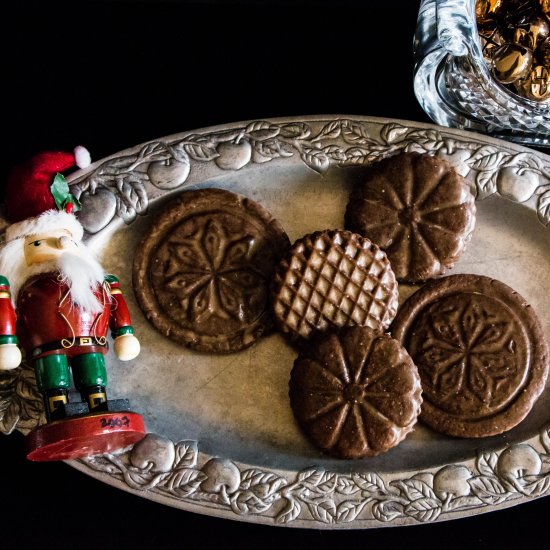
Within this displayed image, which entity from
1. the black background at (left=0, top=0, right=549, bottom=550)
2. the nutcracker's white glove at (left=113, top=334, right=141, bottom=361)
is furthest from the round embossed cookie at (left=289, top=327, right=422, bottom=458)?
the black background at (left=0, top=0, right=549, bottom=550)

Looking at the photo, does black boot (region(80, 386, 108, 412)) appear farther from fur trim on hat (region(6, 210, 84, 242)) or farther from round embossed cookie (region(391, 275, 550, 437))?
round embossed cookie (region(391, 275, 550, 437))

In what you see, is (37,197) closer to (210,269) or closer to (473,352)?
(210,269)

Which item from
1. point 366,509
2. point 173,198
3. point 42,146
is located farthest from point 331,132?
point 366,509

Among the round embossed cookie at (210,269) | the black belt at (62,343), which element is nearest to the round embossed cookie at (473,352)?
the round embossed cookie at (210,269)

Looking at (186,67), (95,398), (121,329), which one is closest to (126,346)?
(121,329)

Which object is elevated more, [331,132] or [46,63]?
[46,63]

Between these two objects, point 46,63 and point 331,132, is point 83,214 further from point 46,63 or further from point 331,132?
point 331,132
